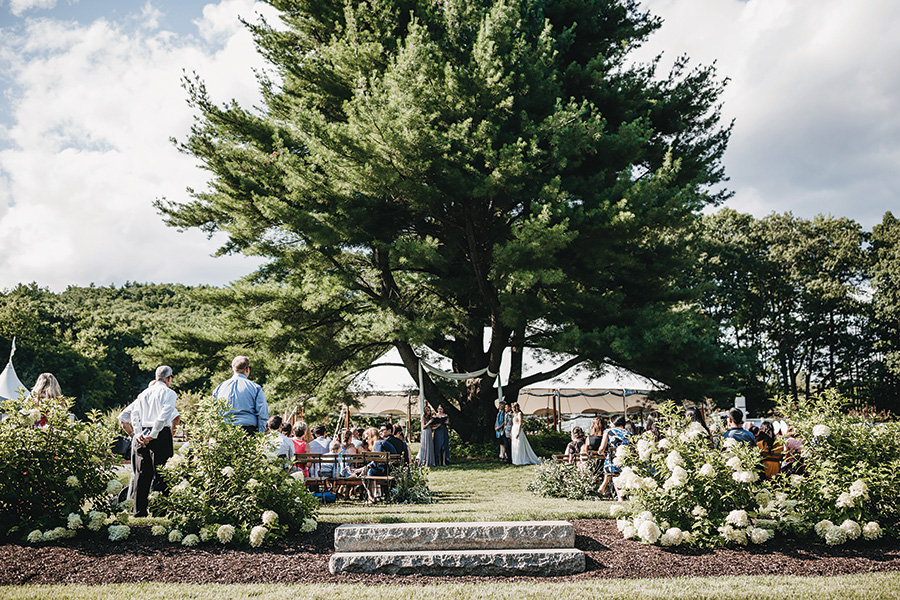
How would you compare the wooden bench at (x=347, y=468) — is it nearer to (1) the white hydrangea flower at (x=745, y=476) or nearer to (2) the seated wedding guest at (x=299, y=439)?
(2) the seated wedding guest at (x=299, y=439)

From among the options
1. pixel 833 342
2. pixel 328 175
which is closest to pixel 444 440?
pixel 328 175

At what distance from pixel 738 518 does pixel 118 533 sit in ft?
18.0

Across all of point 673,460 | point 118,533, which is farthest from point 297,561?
point 673,460

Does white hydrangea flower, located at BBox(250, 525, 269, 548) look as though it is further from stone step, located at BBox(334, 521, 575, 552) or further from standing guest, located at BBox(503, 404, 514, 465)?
standing guest, located at BBox(503, 404, 514, 465)

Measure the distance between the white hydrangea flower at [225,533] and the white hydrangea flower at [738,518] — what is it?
438 cm

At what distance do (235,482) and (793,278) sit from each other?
116 feet

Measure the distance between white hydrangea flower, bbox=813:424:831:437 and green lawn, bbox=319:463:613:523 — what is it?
7.35ft

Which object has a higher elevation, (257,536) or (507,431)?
(507,431)

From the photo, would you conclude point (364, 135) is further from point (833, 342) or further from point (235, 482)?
point (833, 342)

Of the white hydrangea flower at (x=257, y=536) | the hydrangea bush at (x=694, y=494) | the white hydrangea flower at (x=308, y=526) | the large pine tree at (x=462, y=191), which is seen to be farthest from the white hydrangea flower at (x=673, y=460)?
the large pine tree at (x=462, y=191)

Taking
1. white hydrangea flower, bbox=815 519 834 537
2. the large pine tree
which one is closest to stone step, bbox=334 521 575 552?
white hydrangea flower, bbox=815 519 834 537

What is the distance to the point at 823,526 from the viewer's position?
5.63m

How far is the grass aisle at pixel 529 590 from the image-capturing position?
438 centimetres

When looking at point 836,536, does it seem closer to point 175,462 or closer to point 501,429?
point 175,462
